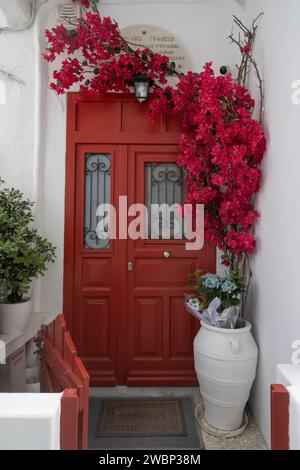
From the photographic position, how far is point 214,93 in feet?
7.45

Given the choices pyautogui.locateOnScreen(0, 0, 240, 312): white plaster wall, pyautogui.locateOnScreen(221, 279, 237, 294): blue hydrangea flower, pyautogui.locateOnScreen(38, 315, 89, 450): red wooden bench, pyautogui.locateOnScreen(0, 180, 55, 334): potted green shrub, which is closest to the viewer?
pyautogui.locateOnScreen(38, 315, 89, 450): red wooden bench

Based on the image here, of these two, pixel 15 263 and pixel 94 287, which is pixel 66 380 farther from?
pixel 94 287

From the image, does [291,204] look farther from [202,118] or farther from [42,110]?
[42,110]

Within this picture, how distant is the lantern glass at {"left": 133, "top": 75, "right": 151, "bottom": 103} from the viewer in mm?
2594

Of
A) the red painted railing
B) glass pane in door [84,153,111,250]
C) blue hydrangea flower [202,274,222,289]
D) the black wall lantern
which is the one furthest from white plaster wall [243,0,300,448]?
glass pane in door [84,153,111,250]

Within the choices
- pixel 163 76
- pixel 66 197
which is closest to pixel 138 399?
pixel 66 197

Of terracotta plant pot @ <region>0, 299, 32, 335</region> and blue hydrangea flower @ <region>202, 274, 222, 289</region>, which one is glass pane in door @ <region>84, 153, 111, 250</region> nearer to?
terracotta plant pot @ <region>0, 299, 32, 335</region>

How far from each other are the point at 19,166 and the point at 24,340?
1.51m

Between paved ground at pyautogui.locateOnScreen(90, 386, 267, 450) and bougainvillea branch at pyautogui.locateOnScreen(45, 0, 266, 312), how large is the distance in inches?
46.8

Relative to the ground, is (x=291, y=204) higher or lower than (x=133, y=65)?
lower

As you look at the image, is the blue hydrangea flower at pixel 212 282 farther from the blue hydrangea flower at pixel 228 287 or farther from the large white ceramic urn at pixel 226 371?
the large white ceramic urn at pixel 226 371

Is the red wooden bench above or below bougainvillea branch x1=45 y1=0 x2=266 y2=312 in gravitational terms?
below

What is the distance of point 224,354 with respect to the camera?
2166 millimetres

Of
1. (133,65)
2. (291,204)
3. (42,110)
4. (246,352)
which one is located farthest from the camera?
(42,110)
